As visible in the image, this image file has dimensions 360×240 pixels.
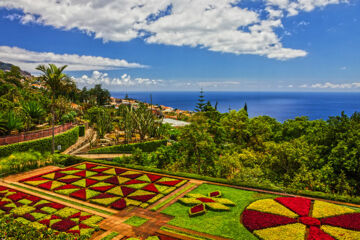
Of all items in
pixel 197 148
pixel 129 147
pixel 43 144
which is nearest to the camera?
pixel 197 148

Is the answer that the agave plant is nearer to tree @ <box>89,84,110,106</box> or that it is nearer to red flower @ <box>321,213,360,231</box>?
red flower @ <box>321,213,360,231</box>

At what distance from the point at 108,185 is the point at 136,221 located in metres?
6.35

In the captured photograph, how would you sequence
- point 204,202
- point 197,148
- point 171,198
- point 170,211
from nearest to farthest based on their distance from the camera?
point 170,211
point 204,202
point 171,198
point 197,148

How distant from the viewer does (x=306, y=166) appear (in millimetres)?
20469

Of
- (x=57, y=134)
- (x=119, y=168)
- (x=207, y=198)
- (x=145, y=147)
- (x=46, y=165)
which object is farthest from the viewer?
(x=145, y=147)

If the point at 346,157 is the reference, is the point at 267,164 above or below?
below

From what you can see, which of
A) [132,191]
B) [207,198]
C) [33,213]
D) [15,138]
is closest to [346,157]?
[207,198]

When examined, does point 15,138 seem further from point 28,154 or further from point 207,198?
point 207,198

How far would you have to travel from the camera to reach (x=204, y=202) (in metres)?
15.6

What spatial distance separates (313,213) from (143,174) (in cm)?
1345

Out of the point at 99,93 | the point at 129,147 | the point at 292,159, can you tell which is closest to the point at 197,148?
the point at 292,159

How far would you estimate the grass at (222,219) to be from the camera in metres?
12.4

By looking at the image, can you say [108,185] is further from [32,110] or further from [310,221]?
[32,110]

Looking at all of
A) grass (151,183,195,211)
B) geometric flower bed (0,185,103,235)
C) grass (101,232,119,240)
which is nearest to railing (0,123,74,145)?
geometric flower bed (0,185,103,235)
